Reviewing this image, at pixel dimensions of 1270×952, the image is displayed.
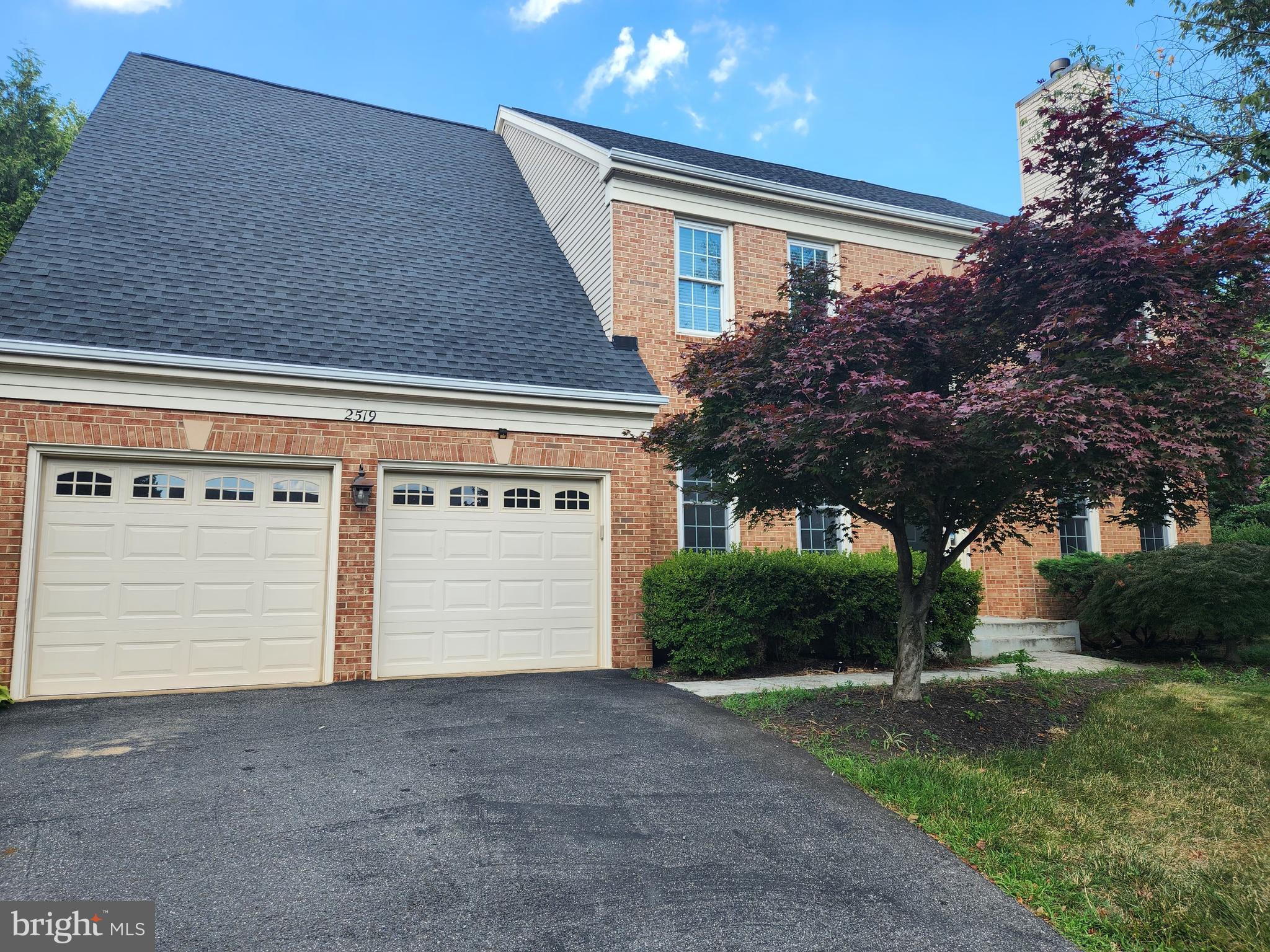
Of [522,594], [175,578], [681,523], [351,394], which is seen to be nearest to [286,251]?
[351,394]

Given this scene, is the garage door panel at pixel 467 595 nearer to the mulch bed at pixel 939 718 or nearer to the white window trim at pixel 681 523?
the white window trim at pixel 681 523

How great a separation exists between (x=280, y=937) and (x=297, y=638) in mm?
5638

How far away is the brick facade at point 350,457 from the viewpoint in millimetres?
7387

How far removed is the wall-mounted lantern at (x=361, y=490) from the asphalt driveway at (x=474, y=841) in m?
2.67

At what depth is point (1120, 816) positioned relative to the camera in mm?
4555

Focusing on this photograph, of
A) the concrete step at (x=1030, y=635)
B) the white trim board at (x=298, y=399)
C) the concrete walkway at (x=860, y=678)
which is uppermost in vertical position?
the white trim board at (x=298, y=399)

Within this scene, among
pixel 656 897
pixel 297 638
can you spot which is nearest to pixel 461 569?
pixel 297 638

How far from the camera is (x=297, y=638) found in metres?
8.36

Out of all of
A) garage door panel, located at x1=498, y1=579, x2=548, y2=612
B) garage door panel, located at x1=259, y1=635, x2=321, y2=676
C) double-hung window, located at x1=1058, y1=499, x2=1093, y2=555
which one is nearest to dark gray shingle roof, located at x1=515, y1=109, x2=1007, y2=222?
double-hung window, located at x1=1058, y1=499, x2=1093, y2=555

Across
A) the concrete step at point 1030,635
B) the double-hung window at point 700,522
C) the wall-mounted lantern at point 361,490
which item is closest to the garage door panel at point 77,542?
the wall-mounted lantern at point 361,490

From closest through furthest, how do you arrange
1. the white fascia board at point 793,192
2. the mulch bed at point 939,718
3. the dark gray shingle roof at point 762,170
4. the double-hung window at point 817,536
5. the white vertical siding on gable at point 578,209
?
the mulch bed at point 939,718 < the white fascia board at point 793,192 < the white vertical siding on gable at point 578,209 < the double-hung window at point 817,536 < the dark gray shingle roof at point 762,170

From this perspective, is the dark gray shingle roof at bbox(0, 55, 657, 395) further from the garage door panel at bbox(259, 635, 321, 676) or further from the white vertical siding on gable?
the garage door panel at bbox(259, 635, 321, 676)

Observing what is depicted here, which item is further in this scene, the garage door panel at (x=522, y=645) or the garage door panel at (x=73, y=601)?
the garage door panel at (x=522, y=645)

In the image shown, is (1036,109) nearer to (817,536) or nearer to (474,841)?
(817,536)
